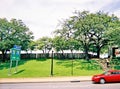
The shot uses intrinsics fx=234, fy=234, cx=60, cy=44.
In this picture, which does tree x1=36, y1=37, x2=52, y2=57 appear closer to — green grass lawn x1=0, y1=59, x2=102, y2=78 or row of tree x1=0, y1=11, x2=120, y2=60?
row of tree x1=0, y1=11, x2=120, y2=60

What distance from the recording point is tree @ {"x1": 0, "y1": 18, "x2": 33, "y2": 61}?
5407cm

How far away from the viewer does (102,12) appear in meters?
51.7

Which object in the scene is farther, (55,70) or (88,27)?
(88,27)

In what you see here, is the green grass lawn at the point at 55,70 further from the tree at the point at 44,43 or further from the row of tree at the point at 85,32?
the tree at the point at 44,43

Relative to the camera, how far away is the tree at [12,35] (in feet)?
177

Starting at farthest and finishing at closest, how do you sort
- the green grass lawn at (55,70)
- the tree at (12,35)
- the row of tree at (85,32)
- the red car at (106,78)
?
the tree at (12,35) → the row of tree at (85,32) → the green grass lawn at (55,70) → the red car at (106,78)

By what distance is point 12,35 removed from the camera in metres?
56.1

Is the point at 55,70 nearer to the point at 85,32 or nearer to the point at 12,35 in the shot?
the point at 85,32

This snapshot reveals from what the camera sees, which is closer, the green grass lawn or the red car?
the red car

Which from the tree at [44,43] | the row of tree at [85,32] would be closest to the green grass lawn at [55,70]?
the row of tree at [85,32]

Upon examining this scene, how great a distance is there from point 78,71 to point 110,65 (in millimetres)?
8020

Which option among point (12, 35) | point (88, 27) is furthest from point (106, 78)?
point (12, 35)

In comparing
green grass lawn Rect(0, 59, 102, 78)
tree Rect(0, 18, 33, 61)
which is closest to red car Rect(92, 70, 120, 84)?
green grass lawn Rect(0, 59, 102, 78)

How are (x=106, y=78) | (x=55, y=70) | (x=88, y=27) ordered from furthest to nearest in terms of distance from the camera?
(x=88, y=27)
(x=55, y=70)
(x=106, y=78)
